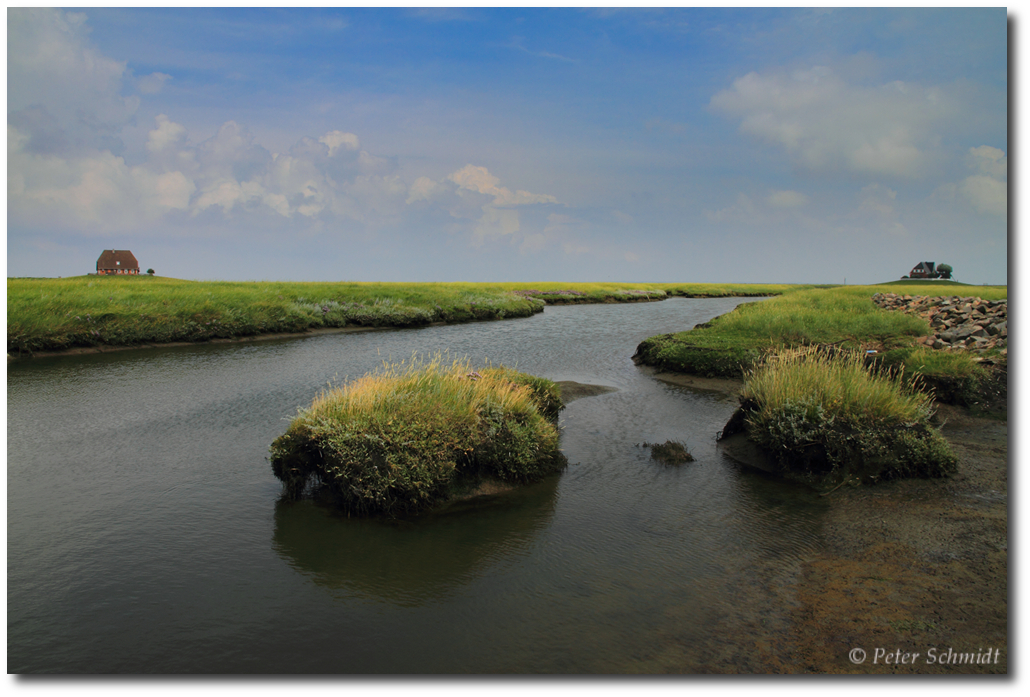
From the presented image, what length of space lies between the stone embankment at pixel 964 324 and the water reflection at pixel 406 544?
61.5 ft

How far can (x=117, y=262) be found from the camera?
276 ft

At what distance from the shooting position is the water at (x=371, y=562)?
6293mm

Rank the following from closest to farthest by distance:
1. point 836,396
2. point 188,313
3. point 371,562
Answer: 1. point 371,562
2. point 836,396
3. point 188,313

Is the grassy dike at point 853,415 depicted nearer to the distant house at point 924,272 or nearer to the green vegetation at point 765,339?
the green vegetation at point 765,339

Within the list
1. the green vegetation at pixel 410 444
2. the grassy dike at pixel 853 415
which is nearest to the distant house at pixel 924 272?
Answer: the grassy dike at pixel 853 415

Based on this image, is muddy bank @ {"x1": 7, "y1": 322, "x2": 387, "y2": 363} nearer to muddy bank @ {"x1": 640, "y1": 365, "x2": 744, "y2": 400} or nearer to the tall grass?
muddy bank @ {"x1": 640, "y1": 365, "x2": 744, "y2": 400}

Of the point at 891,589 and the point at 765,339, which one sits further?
the point at 765,339

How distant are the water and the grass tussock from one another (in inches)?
41.4

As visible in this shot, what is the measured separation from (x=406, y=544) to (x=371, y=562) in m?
0.68

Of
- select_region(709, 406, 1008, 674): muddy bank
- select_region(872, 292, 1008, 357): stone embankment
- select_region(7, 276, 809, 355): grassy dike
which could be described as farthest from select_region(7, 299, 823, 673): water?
select_region(872, 292, 1008, 357): stone embankment

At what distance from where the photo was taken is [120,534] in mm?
9000

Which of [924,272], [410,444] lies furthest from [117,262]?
[924,272]

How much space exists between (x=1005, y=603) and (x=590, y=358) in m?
21.8

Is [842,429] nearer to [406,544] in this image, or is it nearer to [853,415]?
[853,415]
